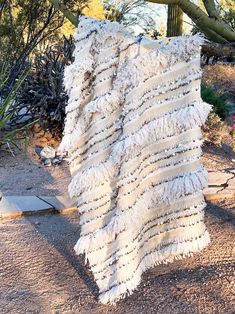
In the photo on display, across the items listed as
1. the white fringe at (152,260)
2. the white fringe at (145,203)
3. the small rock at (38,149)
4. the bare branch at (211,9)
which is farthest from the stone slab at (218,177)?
the white fringe at (145,203)

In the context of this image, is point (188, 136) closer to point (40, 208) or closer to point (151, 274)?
point (151, 274)

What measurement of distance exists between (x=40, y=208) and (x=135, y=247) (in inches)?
84.9

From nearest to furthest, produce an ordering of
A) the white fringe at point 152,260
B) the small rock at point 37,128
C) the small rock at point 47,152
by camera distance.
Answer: the white fringe at point 152,260
the small rock at point 47,152
the small rock at point 37,128

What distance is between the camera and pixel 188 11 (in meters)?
3.72

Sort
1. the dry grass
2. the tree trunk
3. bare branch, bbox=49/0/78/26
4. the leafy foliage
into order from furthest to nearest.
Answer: the leafy foliage, the dry grass, the tree trunk, bare branch, bbox=49/0/78/26

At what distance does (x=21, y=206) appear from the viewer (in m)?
5.20

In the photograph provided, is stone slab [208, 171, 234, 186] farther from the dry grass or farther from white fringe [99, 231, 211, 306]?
Result: the dry grass

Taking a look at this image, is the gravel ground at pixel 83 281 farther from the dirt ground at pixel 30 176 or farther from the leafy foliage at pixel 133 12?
the leafy foliage at pixel 133 12

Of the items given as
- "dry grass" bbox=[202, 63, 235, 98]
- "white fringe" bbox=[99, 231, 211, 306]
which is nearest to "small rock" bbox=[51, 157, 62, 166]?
"white fringe" bbox=[99, 231, 211, 306]

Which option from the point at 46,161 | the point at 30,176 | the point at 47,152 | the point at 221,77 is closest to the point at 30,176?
the point at 30,176

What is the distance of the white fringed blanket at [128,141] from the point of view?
2.99 metres

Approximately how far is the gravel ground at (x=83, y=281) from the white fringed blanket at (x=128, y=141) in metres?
0.22

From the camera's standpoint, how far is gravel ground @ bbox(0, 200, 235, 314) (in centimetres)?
327

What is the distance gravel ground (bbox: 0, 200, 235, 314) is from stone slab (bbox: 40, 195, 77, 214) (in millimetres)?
637
